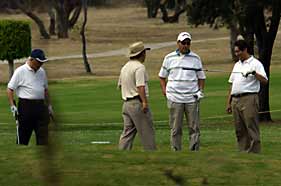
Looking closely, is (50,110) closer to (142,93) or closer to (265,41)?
(142,93)

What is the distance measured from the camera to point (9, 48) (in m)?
38.7

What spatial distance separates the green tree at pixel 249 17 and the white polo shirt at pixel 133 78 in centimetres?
1220

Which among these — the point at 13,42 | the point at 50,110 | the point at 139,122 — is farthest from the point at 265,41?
the point at 50,110

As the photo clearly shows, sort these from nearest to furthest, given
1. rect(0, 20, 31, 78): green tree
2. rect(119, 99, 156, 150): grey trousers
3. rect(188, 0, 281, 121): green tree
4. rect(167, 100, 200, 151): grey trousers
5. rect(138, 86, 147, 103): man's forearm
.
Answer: rect(138, 86, 147, 103): man's forearm < rect(119, 99, 156, 150): grey trousers < rect(167, 100, 200, 151): grey trousers < rect(188, 0, 281, 121): green tree < rect(0, 20, 31, 78): green tree

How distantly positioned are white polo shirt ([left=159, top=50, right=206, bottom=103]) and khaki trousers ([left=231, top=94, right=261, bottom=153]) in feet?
2.19

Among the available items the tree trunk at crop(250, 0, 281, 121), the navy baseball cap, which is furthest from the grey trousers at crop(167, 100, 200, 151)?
the tree trunk at crop(250, 0, 281, 121)

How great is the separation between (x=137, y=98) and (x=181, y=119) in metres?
1.09

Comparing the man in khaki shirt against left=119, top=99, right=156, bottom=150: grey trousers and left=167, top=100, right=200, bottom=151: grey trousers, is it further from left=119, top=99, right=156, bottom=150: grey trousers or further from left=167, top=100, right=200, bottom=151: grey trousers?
left=167, top=100, right=200, bottom=151: grey trousers

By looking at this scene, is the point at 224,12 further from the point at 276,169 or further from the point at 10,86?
the point at 276,169

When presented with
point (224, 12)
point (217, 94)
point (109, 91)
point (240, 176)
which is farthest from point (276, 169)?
point (109, 91)

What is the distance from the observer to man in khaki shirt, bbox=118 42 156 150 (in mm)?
11916

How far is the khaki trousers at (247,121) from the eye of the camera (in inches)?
505

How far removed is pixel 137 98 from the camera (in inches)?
474

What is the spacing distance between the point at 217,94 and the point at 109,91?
4.62 m
